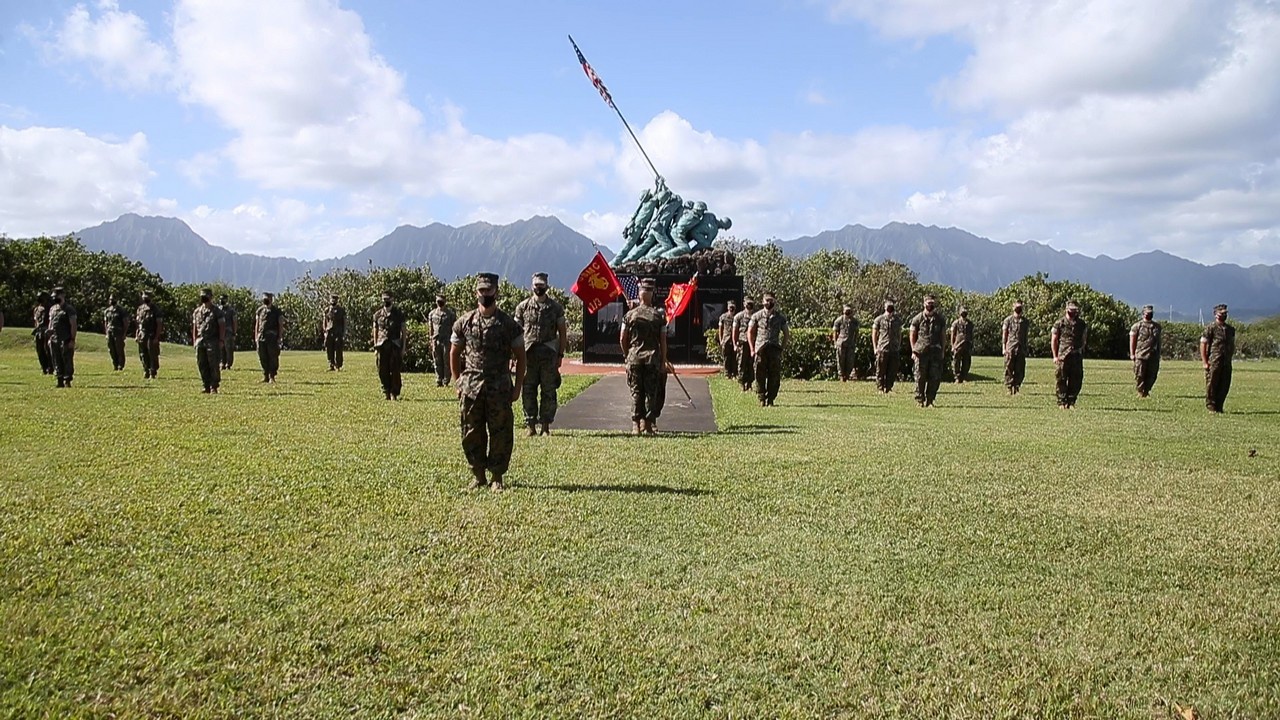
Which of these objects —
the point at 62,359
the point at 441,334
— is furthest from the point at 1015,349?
the point at 62,359

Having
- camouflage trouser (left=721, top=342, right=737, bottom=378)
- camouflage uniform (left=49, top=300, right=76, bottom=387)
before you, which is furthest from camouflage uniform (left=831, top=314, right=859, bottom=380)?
camouflage uniform (left=49, top=300, right=76, bottom=387)

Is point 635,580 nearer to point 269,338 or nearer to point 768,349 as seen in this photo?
point 768,349

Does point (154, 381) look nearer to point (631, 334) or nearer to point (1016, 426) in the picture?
point (631, 334)

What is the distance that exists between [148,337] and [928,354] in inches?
592

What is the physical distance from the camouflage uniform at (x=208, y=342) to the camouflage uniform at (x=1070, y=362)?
13923 millimetres

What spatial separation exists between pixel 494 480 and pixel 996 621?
425 cm

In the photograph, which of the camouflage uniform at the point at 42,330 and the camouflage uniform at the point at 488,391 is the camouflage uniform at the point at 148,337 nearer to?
the camouflage uniform at the point at 42,330

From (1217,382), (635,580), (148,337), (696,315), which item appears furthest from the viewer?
(696,315)

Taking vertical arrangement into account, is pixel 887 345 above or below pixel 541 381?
above

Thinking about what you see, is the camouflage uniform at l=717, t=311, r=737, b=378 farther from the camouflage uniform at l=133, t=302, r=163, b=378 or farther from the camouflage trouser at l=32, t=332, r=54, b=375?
the camouflage trouser at l=32, t=332, r=54, b=375

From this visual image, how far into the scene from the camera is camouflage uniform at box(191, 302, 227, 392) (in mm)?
16333

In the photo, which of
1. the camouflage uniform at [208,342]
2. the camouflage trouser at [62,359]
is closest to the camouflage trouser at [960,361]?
the camouflage uniform at [208,342]

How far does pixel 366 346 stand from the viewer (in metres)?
54.2

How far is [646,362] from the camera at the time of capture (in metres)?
11.8
